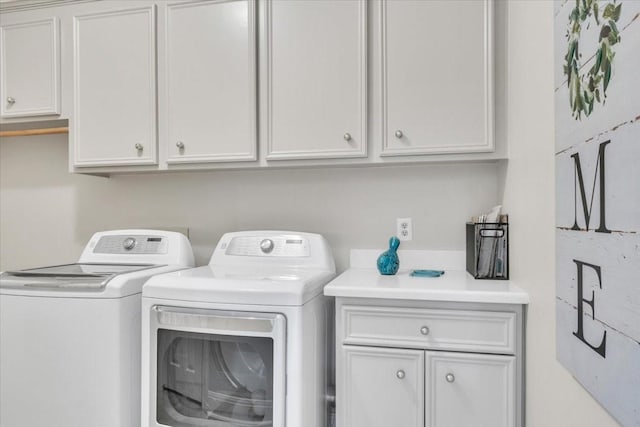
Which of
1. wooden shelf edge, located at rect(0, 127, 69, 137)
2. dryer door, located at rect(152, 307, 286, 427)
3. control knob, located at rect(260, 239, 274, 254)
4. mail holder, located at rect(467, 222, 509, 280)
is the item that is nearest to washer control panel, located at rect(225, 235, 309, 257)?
control knob, located at rect(260, 239, 274, 254)

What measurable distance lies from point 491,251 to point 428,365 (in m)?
0.55

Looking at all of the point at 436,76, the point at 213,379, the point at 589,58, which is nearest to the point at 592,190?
the point at 589,58

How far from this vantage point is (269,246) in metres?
2.05

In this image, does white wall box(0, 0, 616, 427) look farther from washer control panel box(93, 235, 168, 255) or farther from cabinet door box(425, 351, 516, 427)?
washer control panel box(93, 235, 168, 255)

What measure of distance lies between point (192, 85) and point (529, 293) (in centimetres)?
166

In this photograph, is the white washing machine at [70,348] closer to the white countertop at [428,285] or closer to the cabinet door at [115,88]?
the cabinet door at [115,88]

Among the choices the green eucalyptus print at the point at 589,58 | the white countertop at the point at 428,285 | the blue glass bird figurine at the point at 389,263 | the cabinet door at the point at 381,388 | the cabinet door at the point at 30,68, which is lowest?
the cabinet door at the point at 381,388

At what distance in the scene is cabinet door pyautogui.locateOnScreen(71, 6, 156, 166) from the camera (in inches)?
81.0

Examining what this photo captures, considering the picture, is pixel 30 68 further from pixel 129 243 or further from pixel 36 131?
pixel 129 243

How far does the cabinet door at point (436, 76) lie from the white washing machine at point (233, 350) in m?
0.75

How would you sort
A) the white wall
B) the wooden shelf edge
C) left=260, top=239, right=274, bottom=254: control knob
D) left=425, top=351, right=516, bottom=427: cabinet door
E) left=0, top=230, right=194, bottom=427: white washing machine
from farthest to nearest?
the wooden shelf edge, left=260, top=239, right=274, bottom=254: control knob, left=0, top=230, right=194, bottom=427: white washing machine, left=425, top=351, right=516, bottom=427: cabinet door, the white wall

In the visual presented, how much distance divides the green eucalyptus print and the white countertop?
2.41ft

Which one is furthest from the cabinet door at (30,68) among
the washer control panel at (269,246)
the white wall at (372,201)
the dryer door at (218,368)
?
the dryer door at (218,368)

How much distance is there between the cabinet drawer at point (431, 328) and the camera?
1484 mm
